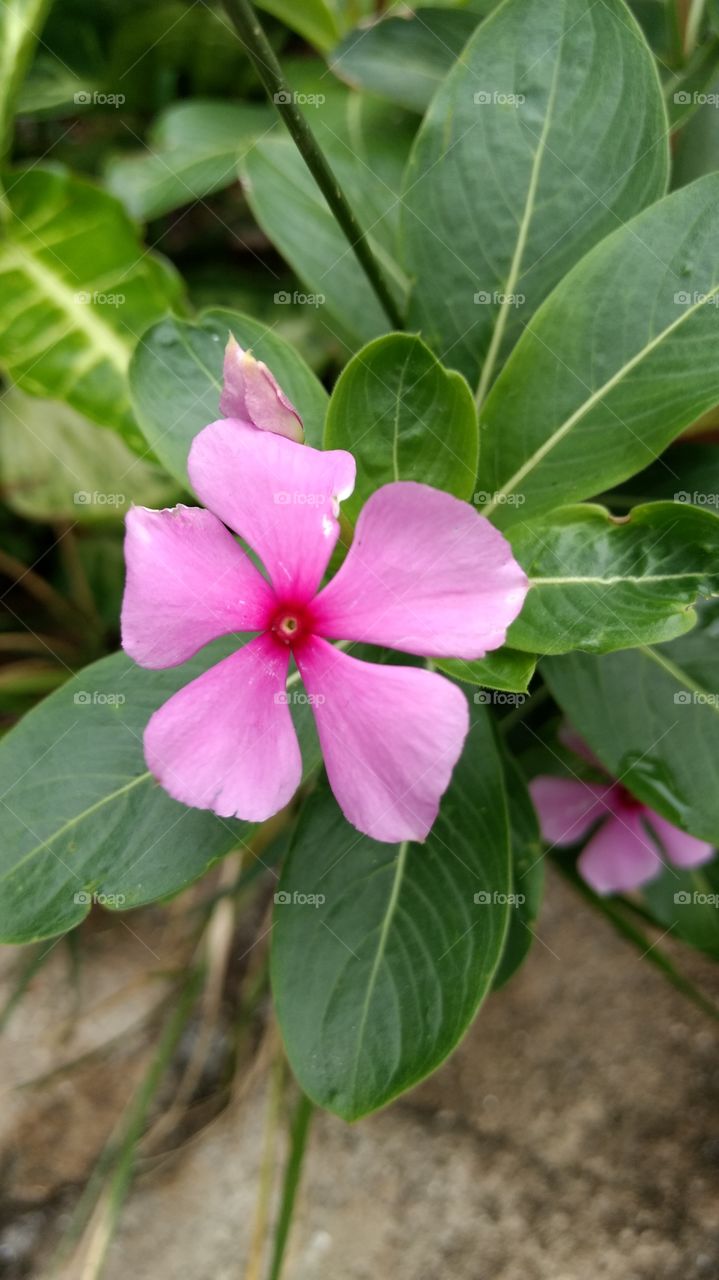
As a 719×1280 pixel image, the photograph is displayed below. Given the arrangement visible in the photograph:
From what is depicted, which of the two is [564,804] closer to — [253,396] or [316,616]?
[316,616]

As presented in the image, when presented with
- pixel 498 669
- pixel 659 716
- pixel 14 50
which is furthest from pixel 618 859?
pixel 14 50

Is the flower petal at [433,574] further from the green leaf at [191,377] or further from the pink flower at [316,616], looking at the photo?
the green leaf at [191,377]

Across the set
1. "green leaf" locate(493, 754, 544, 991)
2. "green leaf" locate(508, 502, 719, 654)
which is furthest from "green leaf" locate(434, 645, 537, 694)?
"green leaf" locate(493, 754, 544, 991)

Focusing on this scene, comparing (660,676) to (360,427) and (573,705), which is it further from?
(360,427)

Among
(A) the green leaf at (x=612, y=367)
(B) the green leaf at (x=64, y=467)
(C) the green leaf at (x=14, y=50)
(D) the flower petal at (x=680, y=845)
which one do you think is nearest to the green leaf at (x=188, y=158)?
(C) the green leaf at (x=14, y=50)

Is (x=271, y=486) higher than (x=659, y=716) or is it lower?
higher

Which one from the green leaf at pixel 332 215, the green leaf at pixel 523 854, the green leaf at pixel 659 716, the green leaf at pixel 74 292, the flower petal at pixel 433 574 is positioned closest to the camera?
the flower petal at pixel 433 574
